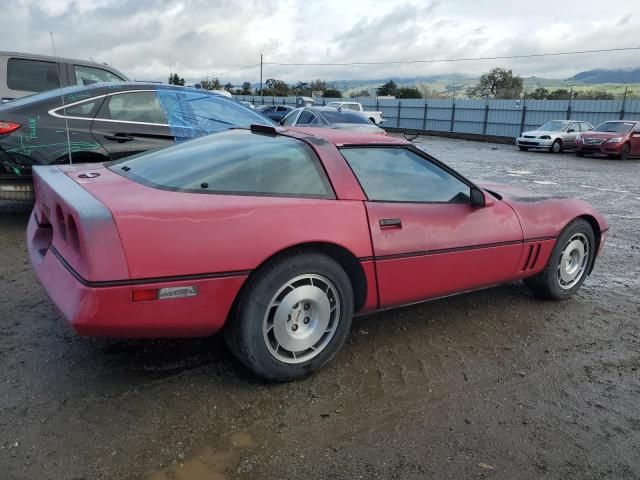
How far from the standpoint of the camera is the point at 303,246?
2859mm

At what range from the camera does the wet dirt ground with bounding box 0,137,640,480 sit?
232 cm

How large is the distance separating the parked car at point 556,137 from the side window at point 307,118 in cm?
1128

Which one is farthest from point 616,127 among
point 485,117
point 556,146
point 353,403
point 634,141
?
point 353,403

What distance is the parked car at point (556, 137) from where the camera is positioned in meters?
20.6

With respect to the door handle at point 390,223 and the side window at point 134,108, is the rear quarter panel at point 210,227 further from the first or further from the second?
the side window at point 134,108

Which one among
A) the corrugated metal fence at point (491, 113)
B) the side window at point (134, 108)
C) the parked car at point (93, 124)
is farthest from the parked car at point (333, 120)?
the corrugated metal fence at point (491, 113)

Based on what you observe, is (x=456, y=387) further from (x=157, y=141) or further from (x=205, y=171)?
(x=157, y=141)

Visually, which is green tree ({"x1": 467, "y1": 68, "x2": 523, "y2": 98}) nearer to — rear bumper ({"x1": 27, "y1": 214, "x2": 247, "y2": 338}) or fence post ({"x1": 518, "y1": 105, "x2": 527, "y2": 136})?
fence post ({"x1": 518, "y1": 105, "x2": 527, "y2": 136})

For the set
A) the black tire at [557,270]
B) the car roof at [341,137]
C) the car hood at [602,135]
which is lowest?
the car hood at [602,135]

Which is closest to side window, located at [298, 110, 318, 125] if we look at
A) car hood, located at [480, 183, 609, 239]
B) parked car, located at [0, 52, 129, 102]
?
parked car, located at [0, 52, 129, 102]

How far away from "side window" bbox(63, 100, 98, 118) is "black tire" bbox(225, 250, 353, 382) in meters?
3.82

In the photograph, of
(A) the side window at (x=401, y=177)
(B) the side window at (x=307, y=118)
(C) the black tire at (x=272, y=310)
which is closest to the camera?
(C) the black tire at (x=272, y=310)

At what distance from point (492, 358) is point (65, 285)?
2474 millimetres

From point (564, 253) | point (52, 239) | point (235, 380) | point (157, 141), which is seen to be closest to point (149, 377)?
point (235, 380)
